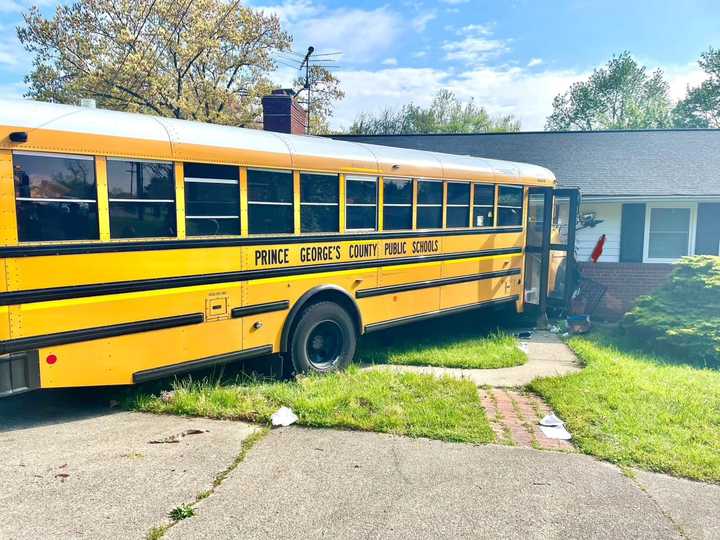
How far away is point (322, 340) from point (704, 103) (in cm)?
4539

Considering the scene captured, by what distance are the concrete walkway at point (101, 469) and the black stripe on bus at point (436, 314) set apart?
7.90ft

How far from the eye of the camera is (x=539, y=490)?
350 centimetres

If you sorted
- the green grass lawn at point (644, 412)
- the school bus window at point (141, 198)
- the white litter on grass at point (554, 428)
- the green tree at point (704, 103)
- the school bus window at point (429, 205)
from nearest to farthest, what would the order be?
the green grass lawn at point (644, 412) → the school bus window at point (141, 198) → the white litter on grass at point (554, 428) → the school bus window at point (429, 205) → the green tree at point (704, 103)

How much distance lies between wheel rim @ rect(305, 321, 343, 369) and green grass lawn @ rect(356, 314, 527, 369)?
748 mm

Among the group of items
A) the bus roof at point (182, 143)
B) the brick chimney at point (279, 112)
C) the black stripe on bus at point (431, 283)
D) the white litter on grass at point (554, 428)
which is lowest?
the white litter on grass at point (554, 428)

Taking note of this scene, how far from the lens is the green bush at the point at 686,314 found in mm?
7414

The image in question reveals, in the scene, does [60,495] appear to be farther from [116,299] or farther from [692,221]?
[692,221]

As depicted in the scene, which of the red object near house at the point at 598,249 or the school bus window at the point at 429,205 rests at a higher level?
the school bus window at the point at 429,205

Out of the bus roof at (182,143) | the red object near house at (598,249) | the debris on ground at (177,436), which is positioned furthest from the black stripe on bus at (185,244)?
the red object near house at (598,249)

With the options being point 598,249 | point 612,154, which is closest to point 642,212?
point 598,249

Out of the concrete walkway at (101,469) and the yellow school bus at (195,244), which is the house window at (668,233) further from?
the concrete walkway at (101,469)

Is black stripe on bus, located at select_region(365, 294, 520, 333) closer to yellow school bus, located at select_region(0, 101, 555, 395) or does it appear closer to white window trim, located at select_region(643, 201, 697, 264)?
yellow school bus, located at select_region(0, 101, 555, 395)

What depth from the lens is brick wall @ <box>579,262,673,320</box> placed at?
10914 mm

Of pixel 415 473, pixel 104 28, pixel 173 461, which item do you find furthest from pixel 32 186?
pixel 104 28
